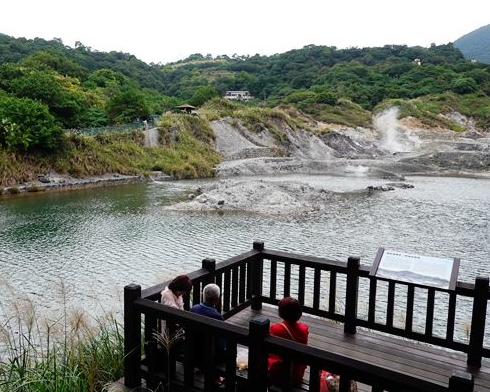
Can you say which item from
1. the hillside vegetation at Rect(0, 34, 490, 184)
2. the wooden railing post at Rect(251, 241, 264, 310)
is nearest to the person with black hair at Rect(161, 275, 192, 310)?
the wooden railing post at Rect(251, 241, 264, 310)

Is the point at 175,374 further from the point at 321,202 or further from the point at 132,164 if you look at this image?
the point at 132,164

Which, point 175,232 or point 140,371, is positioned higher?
point 140,371

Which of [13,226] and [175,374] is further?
[13,226]

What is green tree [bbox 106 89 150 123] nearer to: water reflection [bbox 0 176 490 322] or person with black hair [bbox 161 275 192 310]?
water reflection [bbox 0 176 490 322]

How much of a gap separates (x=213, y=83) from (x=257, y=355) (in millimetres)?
108392

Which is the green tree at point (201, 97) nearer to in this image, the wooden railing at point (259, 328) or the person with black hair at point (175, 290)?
the wooden railing at point (259, 328)

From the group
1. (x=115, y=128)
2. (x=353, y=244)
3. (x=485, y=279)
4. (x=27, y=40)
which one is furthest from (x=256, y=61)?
(x=485, y=279)

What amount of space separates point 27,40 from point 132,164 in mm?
62834

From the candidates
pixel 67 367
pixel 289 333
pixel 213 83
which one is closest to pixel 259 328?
pixel 289 333

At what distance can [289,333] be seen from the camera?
145 inches

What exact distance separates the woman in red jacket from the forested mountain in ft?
90.7

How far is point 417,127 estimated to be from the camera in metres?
72.6

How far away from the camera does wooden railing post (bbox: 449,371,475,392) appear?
2557 mm

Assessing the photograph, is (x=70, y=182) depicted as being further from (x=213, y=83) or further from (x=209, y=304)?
(x=213, y=83)
